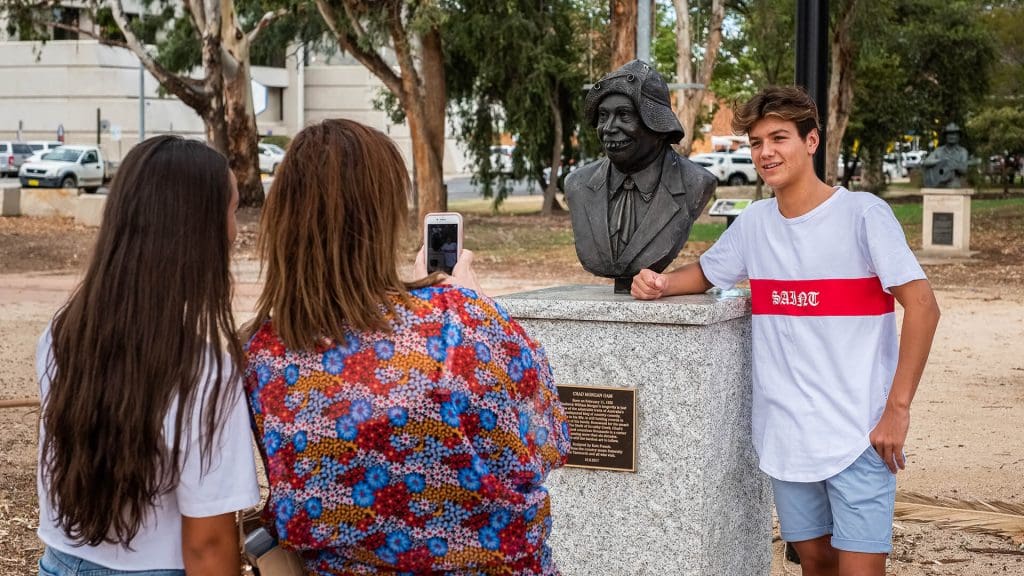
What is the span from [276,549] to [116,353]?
1.67ft

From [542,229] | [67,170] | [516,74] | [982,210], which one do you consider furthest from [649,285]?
[67,170]

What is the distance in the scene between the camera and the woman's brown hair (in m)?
2.29

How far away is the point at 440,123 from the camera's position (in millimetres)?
23562

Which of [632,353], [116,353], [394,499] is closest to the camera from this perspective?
[116,353]

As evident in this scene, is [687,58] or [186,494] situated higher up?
[687,58]

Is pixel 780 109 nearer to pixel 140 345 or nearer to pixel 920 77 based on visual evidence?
pixel 140 345

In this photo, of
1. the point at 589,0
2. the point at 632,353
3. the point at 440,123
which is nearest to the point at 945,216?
the point at 440,123

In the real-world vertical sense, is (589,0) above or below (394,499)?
above

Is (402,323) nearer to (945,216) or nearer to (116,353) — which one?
(116,353)

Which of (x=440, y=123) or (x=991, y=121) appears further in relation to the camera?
(x=991, y=121)

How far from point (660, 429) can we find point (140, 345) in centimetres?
267

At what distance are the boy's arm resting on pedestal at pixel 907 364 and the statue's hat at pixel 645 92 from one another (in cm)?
134

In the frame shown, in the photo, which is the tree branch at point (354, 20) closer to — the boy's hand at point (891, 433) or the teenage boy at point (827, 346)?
the teenage boy at point (827, 346)

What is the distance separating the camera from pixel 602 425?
458 centimetres
